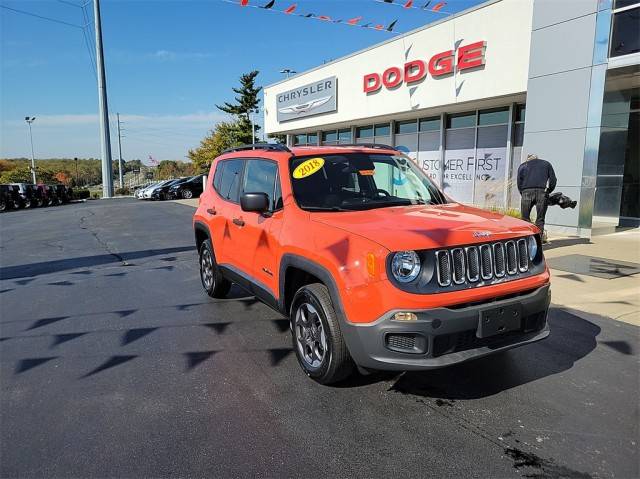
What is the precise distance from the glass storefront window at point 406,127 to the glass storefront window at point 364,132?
1804 mm

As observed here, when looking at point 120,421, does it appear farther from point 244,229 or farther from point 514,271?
point 514,271

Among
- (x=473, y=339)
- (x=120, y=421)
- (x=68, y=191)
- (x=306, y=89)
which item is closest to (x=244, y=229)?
(x=120, y=421)

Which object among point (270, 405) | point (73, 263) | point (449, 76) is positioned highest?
point (449, 76)

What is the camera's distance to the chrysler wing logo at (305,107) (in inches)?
818

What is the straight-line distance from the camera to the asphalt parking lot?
2.62m

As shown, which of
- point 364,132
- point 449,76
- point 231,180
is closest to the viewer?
point 231,180

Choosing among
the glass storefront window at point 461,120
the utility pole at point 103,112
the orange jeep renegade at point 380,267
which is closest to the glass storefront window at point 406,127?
the glass storefront window at point 461,120

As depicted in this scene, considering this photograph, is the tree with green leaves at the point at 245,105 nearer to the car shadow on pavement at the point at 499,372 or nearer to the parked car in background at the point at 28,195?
the parked car in background at the point at 28,195

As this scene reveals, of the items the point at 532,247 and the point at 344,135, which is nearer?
the point at 532,247

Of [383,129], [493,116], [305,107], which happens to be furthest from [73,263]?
[305,107]

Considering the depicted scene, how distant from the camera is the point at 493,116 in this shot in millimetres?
14484

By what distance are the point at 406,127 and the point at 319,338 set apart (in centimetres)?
1582

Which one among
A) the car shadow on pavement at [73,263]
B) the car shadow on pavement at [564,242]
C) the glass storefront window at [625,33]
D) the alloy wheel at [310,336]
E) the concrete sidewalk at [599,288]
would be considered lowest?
the car shadow on pavement at [73,263]

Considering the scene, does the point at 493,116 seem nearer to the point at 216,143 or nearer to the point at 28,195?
the point at 28,195
